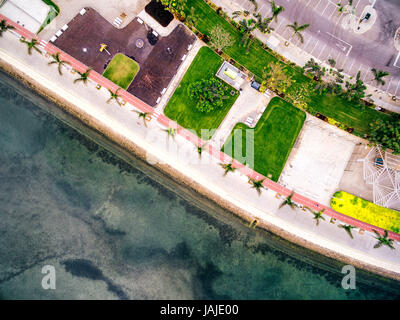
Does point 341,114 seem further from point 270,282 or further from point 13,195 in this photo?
point 13,195

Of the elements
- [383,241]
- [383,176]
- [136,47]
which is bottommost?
[383,241]

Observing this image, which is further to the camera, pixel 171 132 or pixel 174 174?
pixel 174 174

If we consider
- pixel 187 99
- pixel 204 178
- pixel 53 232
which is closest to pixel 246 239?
pixel 204 178

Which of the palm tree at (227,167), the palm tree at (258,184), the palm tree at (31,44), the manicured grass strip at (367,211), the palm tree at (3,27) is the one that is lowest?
the manicured grass strip at (367,211)

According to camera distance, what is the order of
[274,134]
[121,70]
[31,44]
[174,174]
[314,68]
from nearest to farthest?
[31,44] → [314,68] → [121,70] → [274,134] → [174,174]

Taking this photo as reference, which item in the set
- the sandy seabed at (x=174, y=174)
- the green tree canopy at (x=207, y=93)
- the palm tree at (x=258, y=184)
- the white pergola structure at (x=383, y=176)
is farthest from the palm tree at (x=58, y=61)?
the white pergola structure at (x=383, y=176)

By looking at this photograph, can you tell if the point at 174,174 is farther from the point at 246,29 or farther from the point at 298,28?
the point at 298,28

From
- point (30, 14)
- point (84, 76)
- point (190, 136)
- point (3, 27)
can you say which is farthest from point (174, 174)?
point (3, 27)

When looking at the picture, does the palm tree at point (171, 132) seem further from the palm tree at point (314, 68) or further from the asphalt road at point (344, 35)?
the asphalt road at point (344, 35)
